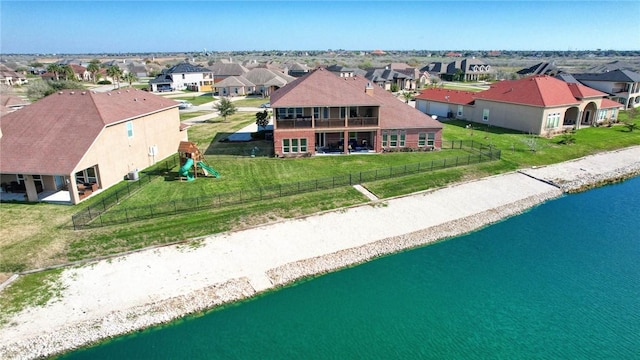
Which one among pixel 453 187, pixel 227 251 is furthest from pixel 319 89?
pixel 227 251

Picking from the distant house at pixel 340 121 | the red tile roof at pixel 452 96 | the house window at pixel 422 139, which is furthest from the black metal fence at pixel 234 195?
the red tile roof at pixel 452 96

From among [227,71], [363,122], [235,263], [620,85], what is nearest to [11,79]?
[227,71]

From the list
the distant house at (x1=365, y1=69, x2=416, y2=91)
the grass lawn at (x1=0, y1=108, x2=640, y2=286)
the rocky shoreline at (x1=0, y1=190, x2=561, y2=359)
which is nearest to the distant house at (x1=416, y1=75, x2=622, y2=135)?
the grass lawn at (x1=0, y1=108, x2=640, y2=286)

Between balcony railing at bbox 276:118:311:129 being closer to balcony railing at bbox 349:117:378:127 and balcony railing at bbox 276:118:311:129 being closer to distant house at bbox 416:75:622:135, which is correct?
balcony railing at bbox 349:117:378:127

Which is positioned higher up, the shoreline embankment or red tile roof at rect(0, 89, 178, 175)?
red tile roof at rect(0, 89, 178, 175)

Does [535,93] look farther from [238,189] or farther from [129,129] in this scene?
[129,129]

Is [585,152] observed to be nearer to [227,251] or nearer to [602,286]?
[602,286]
